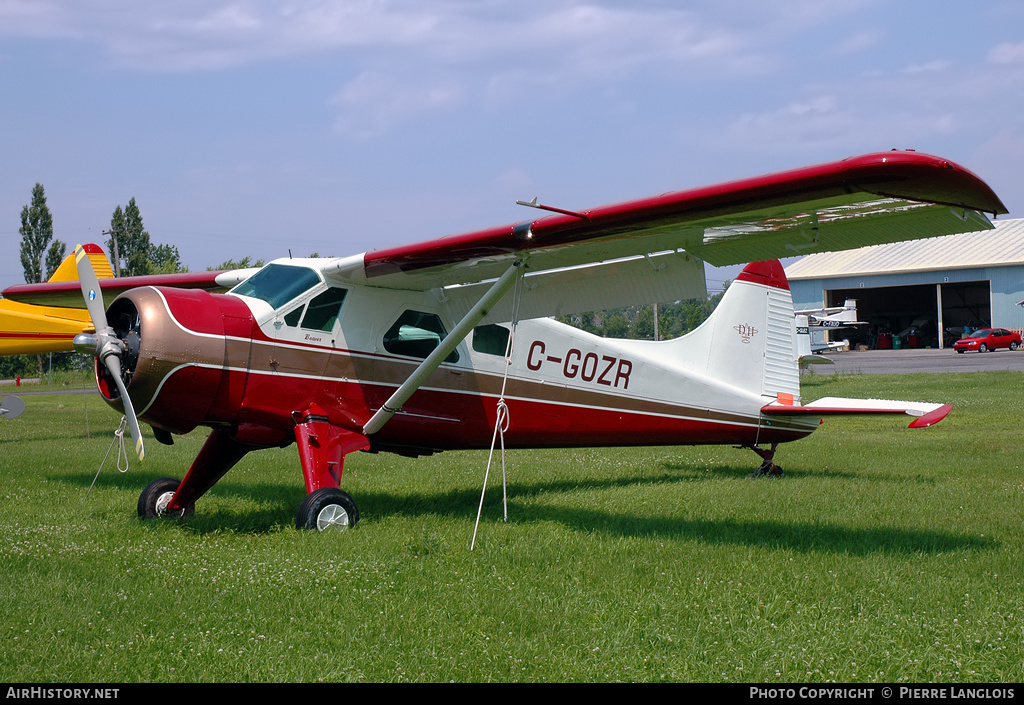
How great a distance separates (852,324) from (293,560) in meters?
53.0

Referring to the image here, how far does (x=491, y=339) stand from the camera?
31.2 feet

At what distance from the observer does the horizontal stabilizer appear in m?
8.43

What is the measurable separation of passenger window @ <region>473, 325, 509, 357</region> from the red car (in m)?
51.6

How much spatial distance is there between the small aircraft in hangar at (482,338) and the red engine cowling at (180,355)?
14 millimetres

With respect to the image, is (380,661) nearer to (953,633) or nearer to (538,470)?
(953,633)

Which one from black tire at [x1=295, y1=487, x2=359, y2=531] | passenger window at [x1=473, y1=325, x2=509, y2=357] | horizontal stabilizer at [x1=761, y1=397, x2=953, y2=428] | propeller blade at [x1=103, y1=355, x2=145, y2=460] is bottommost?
black tire at [x1=295, y1=487, x2=359, y2=531]

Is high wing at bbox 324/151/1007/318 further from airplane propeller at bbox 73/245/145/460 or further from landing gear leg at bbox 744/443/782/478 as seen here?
landing gear leg at bbox 744/443/782/478

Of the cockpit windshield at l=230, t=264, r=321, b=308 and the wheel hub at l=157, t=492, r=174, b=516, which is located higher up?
the cockpit windshield at l=230, t=264, r=321, b=308

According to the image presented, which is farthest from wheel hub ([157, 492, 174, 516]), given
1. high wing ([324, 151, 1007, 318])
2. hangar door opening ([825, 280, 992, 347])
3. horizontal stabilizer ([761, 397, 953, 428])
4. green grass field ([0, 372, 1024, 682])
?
hangar door opening ([825, 280, 992, 347])

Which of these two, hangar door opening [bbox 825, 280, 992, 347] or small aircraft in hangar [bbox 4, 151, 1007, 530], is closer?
small aircraft in hangar [bbox 4, 151, 1007, 530]

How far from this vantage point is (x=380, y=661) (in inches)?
178
